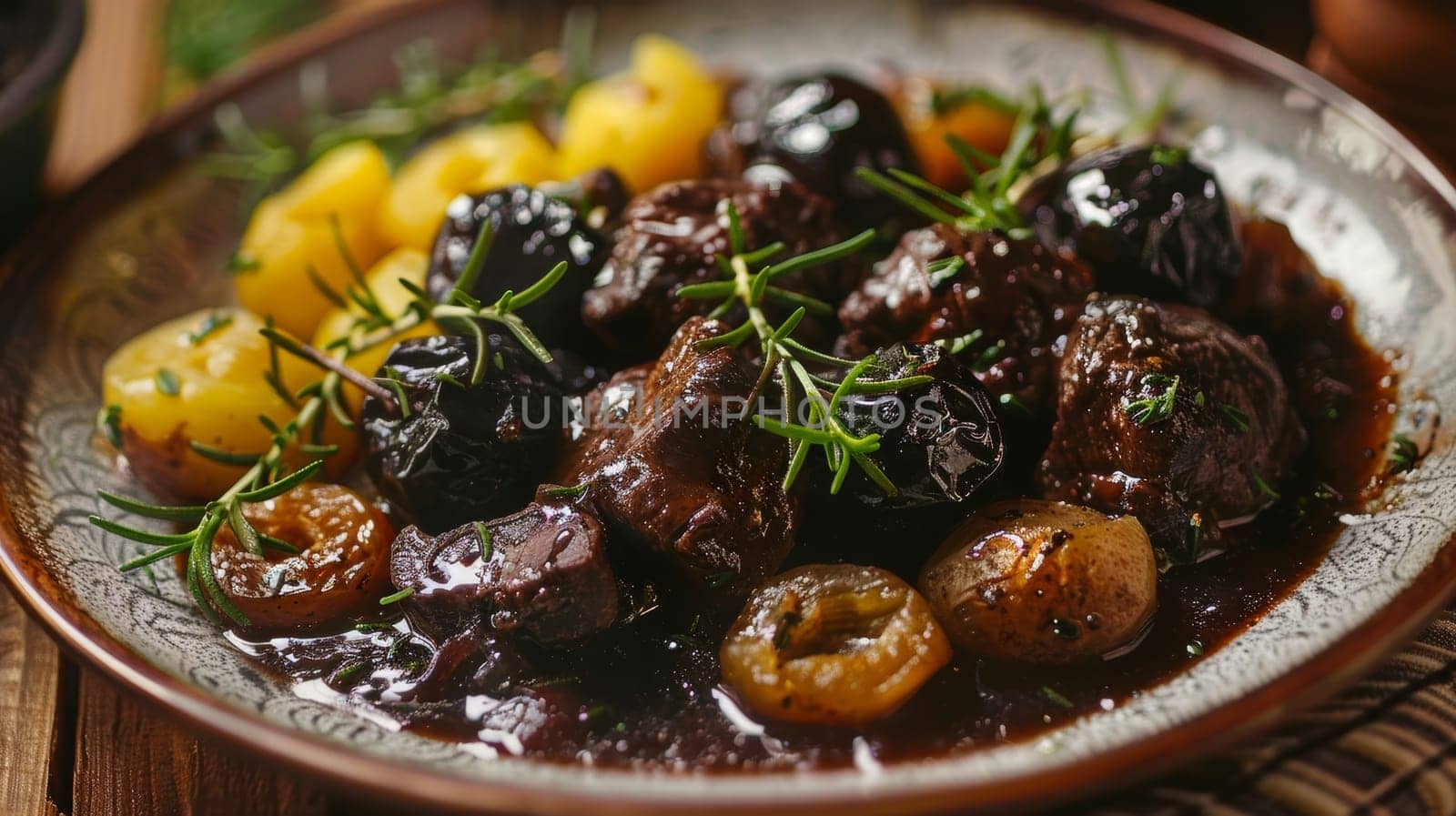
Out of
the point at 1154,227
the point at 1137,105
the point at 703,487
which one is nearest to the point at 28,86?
the point at 703,487

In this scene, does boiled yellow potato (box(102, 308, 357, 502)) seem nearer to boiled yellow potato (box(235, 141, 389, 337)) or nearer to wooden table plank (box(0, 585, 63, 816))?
boiled yellow potato (box(235, 141, 389, 337))

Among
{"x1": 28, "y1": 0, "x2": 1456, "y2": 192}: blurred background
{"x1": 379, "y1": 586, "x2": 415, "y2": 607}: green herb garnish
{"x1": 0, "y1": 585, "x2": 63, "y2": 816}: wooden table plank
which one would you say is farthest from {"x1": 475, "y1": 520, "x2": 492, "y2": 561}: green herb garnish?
{"x1": 28, "y1": 0, "x2": 1456, "y2": 192}: blurred background

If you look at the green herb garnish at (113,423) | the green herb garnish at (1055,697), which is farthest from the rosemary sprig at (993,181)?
the green herb garnish at (113,423)

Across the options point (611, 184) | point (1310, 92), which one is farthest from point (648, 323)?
point (1310, 92)

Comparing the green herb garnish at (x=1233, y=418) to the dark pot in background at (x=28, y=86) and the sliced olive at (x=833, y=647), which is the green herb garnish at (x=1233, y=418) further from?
the dark pot in background at (x=28, y=86)

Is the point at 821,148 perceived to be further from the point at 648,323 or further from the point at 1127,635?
the point at 1127,635

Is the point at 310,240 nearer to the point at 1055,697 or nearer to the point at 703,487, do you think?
the point at 703,487
